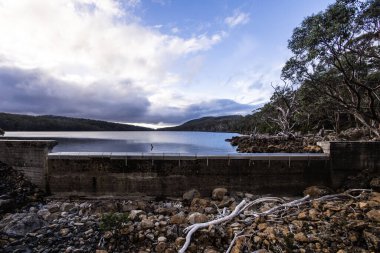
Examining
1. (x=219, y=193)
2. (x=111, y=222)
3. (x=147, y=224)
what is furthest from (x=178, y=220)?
(x=219, y=193)

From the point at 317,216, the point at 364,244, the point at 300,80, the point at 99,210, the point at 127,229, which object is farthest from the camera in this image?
the point at 300,80

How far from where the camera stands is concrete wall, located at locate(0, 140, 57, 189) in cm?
1238

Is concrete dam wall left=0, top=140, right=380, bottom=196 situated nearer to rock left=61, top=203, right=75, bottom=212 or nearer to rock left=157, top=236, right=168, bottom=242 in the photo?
rock left=61, top=203, right=75, bottom=212

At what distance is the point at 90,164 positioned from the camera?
40.0 ft

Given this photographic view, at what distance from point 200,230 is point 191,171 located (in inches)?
180

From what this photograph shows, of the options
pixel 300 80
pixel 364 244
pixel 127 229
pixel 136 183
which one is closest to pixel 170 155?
pixel 136 183

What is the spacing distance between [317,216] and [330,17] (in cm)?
907

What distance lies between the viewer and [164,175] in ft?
39.8

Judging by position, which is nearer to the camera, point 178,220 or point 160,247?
point 160,247

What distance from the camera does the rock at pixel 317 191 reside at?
11414 mm

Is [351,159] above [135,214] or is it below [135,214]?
above

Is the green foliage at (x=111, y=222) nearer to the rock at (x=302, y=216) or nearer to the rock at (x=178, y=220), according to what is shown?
the rock at (x=178, y=220)

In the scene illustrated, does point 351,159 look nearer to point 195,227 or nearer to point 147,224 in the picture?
point 195,227

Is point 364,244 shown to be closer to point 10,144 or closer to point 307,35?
point 307,35
